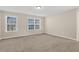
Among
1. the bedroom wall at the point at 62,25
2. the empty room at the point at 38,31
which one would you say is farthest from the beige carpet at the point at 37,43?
the bedroom wall at the point at 62,25

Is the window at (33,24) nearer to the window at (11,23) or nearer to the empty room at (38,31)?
the empty room at (38,31)

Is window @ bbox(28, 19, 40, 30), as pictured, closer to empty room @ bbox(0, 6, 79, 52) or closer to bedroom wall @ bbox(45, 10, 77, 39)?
empty room @ bbox(0, 6, 79, 52)

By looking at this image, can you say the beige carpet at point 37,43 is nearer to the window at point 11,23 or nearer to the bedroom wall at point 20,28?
the bedroom wall at point 20,28

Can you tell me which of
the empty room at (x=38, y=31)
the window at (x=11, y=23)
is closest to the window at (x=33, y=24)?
the empty room at (x=38, y=31)

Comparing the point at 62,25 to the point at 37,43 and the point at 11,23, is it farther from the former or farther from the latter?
the point at 11,23

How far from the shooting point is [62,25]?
1.59m

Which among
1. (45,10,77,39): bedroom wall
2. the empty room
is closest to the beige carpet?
the empty room

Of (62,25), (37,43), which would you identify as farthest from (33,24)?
(62,25)

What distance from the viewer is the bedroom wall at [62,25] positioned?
4.77ft

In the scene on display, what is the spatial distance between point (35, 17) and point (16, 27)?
1.29ft

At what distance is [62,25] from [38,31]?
48cm

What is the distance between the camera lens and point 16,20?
1.48 metres

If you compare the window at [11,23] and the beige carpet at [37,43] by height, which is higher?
the window at [11,23]
